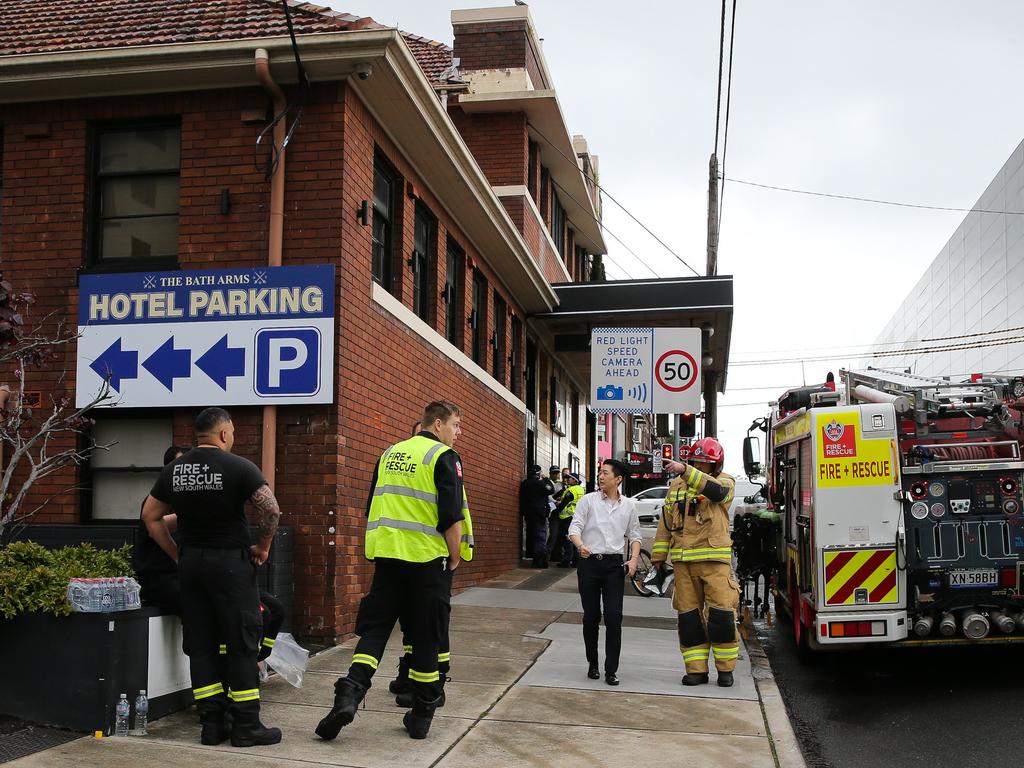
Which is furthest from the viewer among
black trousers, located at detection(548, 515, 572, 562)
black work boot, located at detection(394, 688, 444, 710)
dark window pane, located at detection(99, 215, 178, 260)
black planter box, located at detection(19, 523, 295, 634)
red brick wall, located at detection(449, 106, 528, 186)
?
red brick wall, located at detection(449, 106, 528, 186)

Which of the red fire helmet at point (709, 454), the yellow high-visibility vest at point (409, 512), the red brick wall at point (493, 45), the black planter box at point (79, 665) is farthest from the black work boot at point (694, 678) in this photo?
the red brick wall at point (493, 45)

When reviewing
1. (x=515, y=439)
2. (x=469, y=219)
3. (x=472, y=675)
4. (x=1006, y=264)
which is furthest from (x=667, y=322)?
(x=1006, y=264)

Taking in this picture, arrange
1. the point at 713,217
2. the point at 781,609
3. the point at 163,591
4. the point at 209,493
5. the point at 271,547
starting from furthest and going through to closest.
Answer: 1. the point at 713,217
2. the point at 781,609
3. the point at 271,547
4. the point at 163,591
5. the point at 209,493

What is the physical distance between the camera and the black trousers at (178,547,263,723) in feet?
19.2

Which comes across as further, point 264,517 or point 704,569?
point 704,569

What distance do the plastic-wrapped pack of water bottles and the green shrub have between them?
7cm

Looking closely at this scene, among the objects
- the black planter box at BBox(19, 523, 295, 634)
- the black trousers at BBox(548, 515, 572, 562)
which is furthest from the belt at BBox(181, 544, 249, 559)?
the black trousers at BBox(548, 515, 572, 562)

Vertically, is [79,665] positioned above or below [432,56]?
below

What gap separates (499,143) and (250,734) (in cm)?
1523

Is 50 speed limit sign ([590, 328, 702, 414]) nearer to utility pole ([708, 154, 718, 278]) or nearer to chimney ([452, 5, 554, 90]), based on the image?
chimney ([452, 5, 554, 90])

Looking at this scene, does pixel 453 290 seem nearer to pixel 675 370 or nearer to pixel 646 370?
pixel 646 370

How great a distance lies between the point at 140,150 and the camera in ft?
34.1

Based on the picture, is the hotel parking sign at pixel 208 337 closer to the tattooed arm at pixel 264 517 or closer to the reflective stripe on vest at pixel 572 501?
the tattooed arm at pixel 264 517

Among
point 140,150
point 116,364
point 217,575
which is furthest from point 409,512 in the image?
point 140,150
